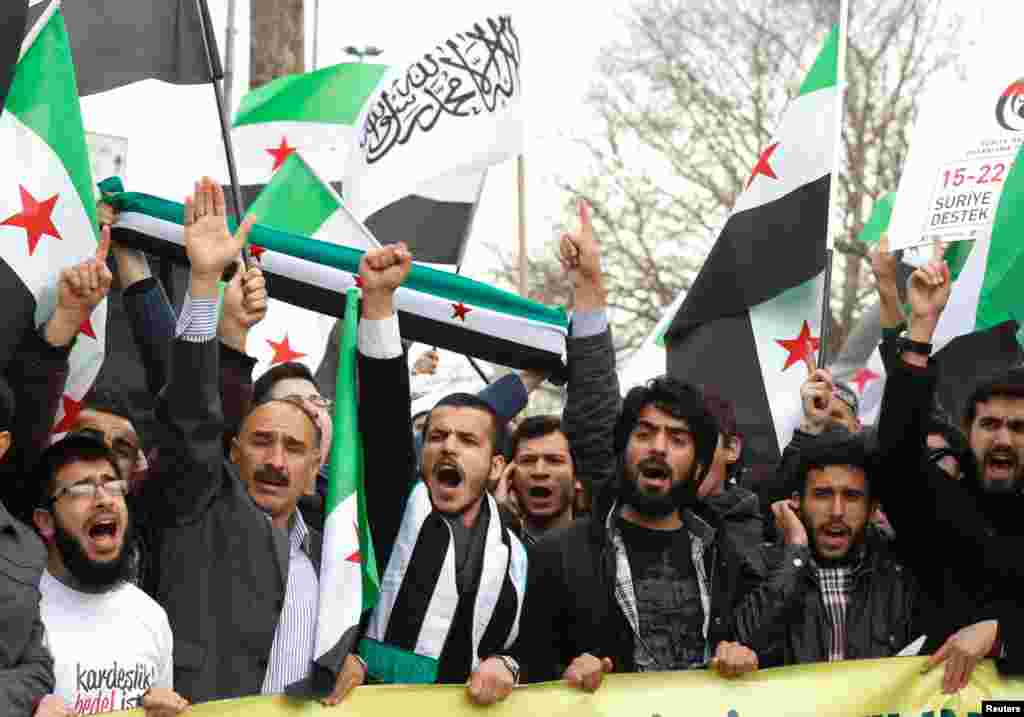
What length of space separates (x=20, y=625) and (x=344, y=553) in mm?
958

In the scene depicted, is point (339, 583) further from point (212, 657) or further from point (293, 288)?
point (293, 288)

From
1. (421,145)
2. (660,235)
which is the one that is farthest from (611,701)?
(660,235)

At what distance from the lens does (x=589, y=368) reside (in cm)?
672

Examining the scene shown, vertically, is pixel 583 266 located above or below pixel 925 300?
above

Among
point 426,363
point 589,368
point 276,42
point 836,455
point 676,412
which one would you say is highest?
point 276,42

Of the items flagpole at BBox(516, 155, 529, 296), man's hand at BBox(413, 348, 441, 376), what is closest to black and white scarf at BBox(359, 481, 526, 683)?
flagpole at BBox(516, 155, 529, 296)

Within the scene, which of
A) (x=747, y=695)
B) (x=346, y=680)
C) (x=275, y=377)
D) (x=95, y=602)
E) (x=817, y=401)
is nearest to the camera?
(x=95, y=602)

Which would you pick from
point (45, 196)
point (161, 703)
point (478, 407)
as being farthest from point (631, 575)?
point (45, 196)

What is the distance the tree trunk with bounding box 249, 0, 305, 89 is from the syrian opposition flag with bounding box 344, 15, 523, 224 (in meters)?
3.19

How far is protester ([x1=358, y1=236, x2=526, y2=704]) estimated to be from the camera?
18.4 feet

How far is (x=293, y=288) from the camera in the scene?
21.7 ft

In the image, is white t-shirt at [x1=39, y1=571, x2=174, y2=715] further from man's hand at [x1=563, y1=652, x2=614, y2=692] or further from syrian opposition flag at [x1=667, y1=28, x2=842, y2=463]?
syrian opposition flag at [x1=667, y1=28, x2=842, y2=463]

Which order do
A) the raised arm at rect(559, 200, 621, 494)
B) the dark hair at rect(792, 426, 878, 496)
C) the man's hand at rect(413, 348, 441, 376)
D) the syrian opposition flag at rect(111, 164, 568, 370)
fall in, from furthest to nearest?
the man's hand at rect(413, 348, 441, 376) < the raised arm at rect(559, 200, 621, 494) < the syrian opposition flag at rect(111, 164, 568, 370) < the dark hair at rect(792, 426, 878, 496)

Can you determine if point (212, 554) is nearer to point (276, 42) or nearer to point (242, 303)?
point (242, 303)
